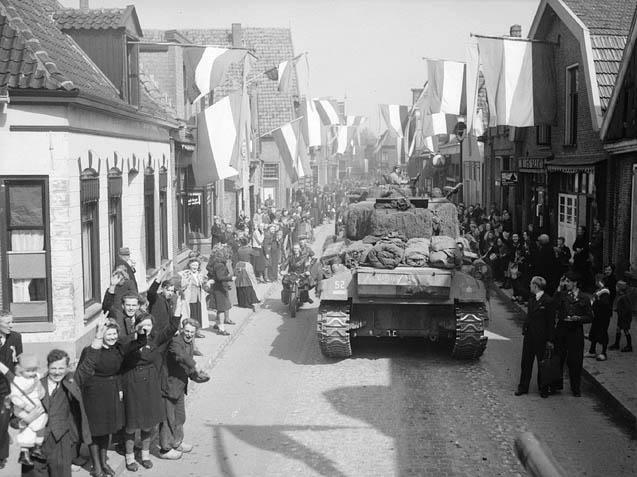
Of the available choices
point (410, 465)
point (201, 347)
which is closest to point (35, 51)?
point (201, 347)

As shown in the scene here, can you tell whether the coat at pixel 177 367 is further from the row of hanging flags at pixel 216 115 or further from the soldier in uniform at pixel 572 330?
the row of hanging flags at pixel 216 115

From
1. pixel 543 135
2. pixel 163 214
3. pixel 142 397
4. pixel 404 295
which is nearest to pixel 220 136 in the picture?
pixel 163 214

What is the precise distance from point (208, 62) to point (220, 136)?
6.50ft

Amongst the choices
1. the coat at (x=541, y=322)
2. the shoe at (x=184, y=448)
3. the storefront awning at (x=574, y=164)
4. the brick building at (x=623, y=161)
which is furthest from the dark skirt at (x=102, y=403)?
the storefront awning at (x=574, y=164)

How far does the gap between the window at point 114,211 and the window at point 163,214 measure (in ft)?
12.6

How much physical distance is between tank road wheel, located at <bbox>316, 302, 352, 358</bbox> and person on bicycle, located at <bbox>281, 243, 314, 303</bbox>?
17.5ft

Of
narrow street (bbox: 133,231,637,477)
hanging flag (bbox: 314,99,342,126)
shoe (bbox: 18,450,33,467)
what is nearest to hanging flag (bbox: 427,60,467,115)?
narrow street (bbox: 133,231,637,477)

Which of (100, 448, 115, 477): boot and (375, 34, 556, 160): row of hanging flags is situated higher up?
(375, 34, 556, 160): row of hanging flags

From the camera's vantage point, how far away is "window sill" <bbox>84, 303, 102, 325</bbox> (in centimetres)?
1250

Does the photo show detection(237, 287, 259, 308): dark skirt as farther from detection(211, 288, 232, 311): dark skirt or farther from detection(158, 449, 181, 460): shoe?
detection(158, 449, 181, 460): shoe

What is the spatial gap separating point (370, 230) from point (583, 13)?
10.1m

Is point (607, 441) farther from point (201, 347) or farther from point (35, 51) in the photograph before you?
point (35, 51)

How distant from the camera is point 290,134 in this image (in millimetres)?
28875

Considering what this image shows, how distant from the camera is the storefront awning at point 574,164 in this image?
62.6 ft
